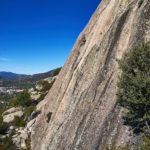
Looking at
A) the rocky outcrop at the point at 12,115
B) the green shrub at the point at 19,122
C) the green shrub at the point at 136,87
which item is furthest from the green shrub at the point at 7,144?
the green shrub at the point at 136,87

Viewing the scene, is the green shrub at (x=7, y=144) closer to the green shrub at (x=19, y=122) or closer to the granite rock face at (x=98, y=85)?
the green shrub at (x=19, y=122)

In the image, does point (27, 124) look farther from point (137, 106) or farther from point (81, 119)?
point (137, 106)

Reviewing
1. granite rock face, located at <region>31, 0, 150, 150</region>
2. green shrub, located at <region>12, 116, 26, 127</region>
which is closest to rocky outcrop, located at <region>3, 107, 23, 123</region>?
green shrub, located at <region>12, 116, 26, 127</region>

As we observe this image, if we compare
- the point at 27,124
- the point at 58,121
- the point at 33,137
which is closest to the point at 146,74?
the point at 58,121

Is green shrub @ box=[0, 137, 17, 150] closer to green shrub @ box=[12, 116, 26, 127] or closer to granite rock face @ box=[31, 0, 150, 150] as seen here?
green shrub @ box=[12, 116, 26, 127]

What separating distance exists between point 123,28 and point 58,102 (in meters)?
21.1

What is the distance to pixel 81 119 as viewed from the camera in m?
49.3

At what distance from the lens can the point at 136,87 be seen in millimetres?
37938

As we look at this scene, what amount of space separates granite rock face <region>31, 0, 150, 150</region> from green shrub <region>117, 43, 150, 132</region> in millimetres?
2625

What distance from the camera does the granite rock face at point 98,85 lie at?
44625 mm

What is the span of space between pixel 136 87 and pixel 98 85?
37.9 ft

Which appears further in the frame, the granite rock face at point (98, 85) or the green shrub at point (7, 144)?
the green shrub at point (7, 144)

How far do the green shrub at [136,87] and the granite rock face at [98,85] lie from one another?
2.63 meters

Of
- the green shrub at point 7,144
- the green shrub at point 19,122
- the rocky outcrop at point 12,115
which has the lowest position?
the green shrub at point 7,144
